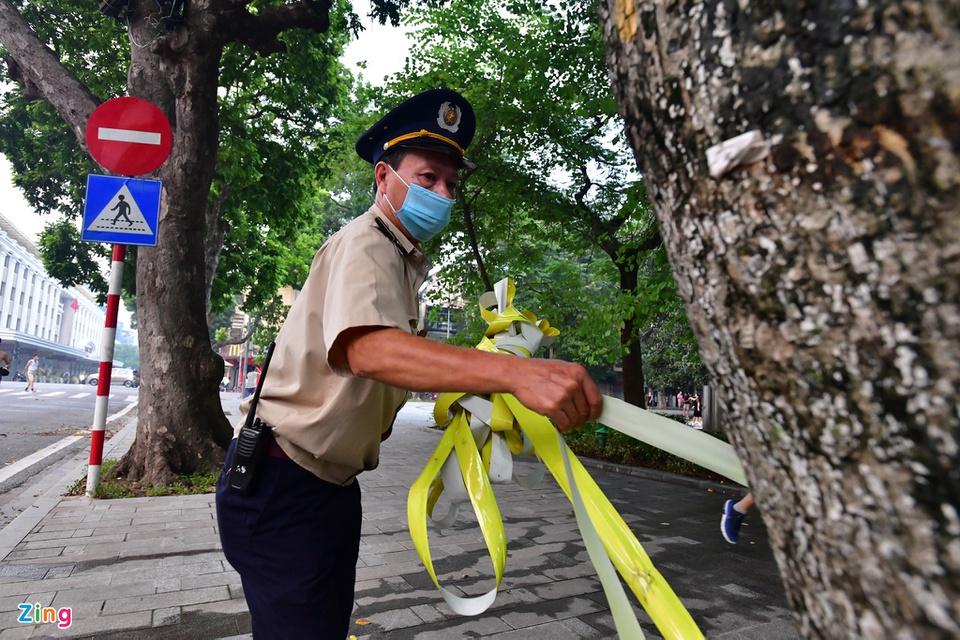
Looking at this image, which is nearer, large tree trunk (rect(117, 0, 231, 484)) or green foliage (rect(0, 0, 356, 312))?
large tree trunk (rect(117, 0, 231, 484))

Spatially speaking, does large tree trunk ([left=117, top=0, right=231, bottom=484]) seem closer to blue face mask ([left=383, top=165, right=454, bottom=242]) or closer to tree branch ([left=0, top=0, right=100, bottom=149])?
tree branch ([left=0, top=0, right=100, bottom=149])

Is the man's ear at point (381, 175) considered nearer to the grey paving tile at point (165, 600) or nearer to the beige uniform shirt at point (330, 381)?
the beige uniform shirt at point (330, 381)

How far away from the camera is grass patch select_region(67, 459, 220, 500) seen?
220 inches

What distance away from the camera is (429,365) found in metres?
1.14

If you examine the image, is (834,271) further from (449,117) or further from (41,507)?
(41,507)

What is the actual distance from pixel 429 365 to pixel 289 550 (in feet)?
2.56

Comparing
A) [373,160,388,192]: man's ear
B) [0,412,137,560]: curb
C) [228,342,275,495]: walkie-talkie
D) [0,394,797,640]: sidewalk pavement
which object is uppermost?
[373,160,388,192]: man's ear

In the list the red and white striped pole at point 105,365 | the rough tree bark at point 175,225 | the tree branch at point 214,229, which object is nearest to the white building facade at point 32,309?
the tree branch at point 214,229

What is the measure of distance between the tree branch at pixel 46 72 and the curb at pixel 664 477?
807 cm

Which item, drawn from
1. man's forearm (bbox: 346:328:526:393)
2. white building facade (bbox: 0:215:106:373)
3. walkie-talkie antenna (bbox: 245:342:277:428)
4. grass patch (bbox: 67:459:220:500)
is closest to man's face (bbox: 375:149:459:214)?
walkie-talkie antenna (bbox: 245:342:277:428)

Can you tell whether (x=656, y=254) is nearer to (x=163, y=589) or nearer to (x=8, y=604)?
(x=163, y=589)

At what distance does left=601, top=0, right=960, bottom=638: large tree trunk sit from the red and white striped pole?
5573 mm

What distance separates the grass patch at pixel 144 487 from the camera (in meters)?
5.59

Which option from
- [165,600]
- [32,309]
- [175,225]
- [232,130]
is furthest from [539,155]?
[32,309]
